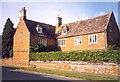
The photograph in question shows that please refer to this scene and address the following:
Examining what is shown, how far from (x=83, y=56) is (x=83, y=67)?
5.40ft

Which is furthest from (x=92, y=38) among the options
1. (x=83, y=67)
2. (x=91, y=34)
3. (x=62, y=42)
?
(x=83, y=67)

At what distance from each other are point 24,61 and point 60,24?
48.2ft

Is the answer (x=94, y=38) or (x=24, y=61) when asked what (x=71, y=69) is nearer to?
(x=94, y=38)

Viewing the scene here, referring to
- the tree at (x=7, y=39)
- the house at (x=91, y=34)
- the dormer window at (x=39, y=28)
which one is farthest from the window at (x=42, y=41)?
the tree at (x=7, y=39)

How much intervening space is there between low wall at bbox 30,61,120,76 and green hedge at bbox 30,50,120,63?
2.11ft

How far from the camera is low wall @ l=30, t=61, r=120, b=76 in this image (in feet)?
80.8

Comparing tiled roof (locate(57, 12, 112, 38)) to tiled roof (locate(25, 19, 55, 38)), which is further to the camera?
tiled roof (locate(25, 19, 55, 38))

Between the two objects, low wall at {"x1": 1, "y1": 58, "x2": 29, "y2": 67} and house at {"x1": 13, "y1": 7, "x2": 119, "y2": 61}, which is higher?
house at {"x1": 13, "y1": 7, "x2": 119, "y2": 61}

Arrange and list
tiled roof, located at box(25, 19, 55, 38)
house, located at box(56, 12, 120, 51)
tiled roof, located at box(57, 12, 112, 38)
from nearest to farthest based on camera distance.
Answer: house, located at box(56, 12, 120, 51) → tiled roof, located at box(57, 12, 112, 38) → tiled roof, located at box(25, 19, 55, 38)

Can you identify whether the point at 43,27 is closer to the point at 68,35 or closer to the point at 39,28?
the point at 39,28

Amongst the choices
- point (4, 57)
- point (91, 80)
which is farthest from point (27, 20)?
point (91, 80)

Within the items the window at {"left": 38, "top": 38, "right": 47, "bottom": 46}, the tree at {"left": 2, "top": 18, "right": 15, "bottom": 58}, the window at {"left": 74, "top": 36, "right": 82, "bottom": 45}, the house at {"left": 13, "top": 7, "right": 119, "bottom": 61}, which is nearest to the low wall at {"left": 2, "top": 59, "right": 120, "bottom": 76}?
the window at {"left": 38, "top": 38, "right": 47, "bottom": 46}

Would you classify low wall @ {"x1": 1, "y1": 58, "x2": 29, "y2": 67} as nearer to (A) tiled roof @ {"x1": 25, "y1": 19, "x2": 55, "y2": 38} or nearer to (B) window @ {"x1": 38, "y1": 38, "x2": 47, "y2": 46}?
(B) window @ {"x1": 38, "y1": 38, "x2": 47, "y2": 46}

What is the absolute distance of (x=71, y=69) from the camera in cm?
2995
